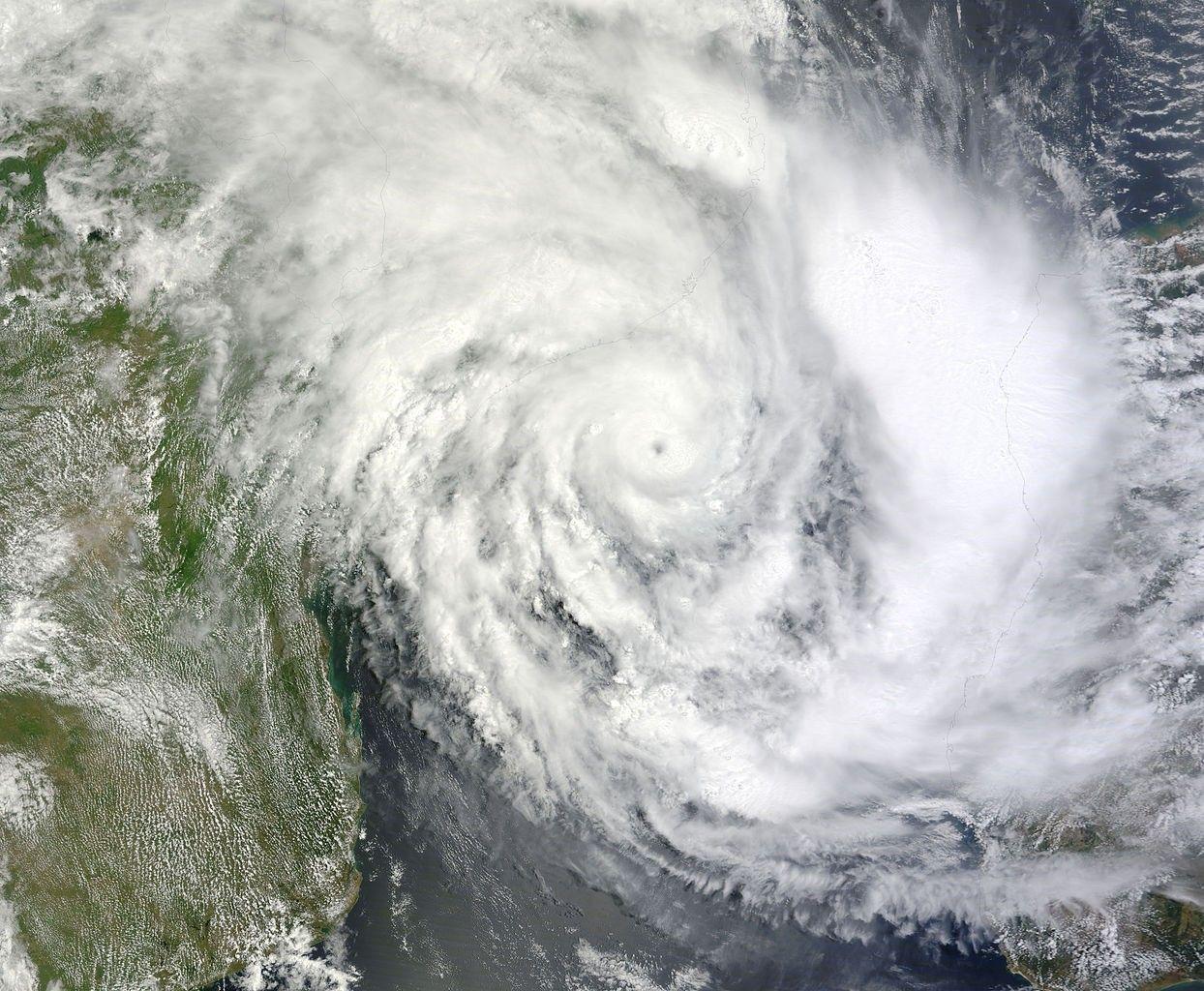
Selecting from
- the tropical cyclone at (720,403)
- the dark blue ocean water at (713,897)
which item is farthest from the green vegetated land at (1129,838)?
the dark blue ocean water at (713,897)

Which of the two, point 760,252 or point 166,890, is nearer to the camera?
point 760,252

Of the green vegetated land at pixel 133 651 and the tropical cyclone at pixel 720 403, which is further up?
the tropical cyclone at pixel 720 403

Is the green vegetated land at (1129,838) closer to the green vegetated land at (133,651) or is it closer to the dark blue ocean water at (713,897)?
the dark blue ocean water at (713,897)

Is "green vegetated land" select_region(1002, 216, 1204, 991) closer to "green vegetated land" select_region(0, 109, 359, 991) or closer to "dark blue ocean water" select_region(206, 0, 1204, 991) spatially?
"dark blue ocean water" select_region(206, 0, 1204, 991)

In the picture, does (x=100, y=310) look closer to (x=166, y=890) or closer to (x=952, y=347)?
(x=166, y=890)

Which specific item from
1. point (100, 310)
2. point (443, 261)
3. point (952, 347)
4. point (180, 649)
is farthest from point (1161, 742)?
point (100, 310)

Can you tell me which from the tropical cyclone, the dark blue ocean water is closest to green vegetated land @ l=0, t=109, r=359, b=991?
the tropical cyclone

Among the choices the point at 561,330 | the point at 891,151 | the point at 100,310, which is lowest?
the point at 100,310
